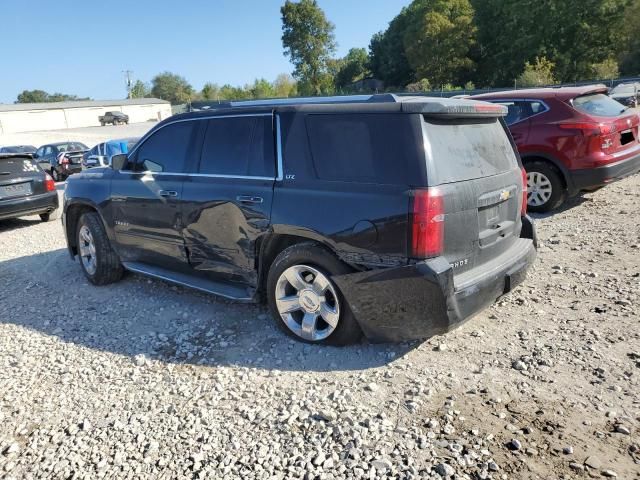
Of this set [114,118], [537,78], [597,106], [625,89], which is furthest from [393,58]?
[597,106]

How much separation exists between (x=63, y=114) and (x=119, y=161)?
76.9 metres

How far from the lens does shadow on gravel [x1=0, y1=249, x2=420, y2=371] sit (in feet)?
12.3

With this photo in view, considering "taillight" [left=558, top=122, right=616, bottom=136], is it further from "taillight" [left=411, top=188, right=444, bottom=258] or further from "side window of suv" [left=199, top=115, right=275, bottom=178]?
"side window of suv" [left=199, top=115, right=275, bottom=178]

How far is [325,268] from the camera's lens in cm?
358

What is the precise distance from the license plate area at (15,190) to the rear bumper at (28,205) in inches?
4.2

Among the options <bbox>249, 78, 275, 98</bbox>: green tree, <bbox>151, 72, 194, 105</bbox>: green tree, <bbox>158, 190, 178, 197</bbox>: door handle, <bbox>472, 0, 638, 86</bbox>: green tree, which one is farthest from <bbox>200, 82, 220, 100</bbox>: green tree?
<bbox>158, 190, 178, 197</bbox>: door handle

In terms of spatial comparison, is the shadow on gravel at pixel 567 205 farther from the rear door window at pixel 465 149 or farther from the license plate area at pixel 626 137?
the rear door window at pixel 465 149

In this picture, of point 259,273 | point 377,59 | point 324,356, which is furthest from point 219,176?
point 377,59

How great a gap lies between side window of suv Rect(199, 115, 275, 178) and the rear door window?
1.26 metres

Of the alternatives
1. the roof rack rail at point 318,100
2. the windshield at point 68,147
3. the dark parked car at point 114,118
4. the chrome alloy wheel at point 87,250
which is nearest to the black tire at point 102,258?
the chrome alloy wheel at point 87,250

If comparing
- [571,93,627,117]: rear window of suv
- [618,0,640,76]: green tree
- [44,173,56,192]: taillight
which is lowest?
[44,173,56,192]: taillight

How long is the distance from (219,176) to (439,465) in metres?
2.79

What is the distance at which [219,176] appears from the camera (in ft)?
14.0

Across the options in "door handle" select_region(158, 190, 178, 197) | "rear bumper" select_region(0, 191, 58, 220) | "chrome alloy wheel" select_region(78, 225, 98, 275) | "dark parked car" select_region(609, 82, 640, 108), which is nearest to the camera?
"door handle" select_region(158, 190, 178, 197)
